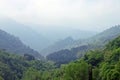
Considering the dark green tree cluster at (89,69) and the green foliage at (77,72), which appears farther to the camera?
the green foliage at (77,72)

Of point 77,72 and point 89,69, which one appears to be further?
point 77,72

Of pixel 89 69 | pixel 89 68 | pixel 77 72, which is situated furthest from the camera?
pixel 77 72

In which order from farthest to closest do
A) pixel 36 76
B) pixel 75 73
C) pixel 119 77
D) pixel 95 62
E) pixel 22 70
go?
pixel 22 70 < pixel 36 76 < pixel 95 62 < pixel 75 73 < pixel 119 77

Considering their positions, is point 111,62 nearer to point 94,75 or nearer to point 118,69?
point 94,75

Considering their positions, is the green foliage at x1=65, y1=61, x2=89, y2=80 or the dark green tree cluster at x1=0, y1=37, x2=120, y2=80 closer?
the dark green tree cluster at x1=0, y1=37, x2=120, y2=80

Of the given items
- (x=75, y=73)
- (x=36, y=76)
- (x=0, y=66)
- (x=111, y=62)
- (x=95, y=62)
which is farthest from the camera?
(x=0, y=66)

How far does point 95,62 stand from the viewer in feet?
407

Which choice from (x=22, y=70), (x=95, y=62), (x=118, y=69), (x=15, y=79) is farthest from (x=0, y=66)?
(x=118, y=69)

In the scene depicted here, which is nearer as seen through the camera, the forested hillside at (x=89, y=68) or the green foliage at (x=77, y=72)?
the forested hillside at (x=89, y=68)

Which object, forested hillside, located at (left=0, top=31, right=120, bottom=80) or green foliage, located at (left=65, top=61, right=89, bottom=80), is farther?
green foliage, located at (left=65, top=61, right=89, bottom=80)

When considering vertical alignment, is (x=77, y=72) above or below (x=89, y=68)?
below

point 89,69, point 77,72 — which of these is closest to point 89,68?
point 77,72

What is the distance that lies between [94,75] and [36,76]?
52293 millimetres

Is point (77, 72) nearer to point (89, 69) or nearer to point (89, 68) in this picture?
point (89, 68)
